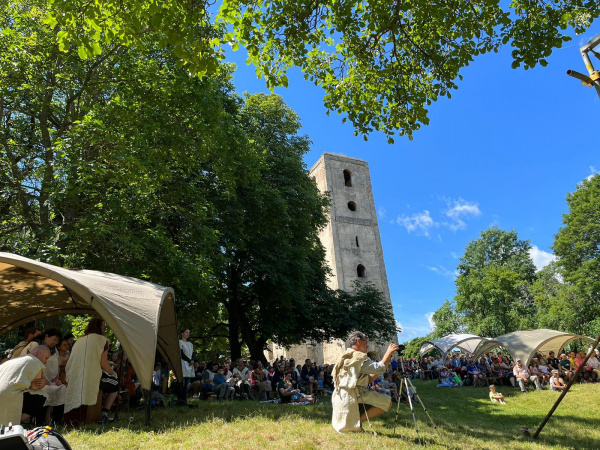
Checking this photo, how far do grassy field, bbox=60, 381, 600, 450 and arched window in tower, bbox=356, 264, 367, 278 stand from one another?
77.6 feet

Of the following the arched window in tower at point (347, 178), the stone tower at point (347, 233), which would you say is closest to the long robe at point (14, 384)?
the stone tower at point (347, 233)

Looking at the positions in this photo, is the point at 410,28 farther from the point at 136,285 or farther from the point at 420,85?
the point at 136,285

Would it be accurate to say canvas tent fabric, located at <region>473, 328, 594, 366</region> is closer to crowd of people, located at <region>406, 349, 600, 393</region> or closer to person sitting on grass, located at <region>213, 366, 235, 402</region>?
crowd of people, located at <region>406, 349, 600, 393</region>

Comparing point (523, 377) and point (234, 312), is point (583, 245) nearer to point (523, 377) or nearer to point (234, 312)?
point (523, 377)

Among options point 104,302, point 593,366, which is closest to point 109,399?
point 104,302

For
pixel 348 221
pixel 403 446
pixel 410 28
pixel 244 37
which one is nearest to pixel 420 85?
pixel 410 28

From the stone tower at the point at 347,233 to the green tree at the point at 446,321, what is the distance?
558 inches

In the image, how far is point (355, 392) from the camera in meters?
5.77

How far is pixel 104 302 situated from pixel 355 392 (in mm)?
4272

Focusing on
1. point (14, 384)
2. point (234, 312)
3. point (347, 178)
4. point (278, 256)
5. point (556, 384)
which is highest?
point (347, 178)

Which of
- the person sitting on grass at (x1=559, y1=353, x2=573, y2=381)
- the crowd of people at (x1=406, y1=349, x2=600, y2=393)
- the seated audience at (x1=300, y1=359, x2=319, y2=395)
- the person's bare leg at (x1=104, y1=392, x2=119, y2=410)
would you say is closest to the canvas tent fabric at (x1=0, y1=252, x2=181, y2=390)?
the person's bare leg at (x1=104, y1=392, x2=119, y2=410)

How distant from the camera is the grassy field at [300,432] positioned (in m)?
5.28

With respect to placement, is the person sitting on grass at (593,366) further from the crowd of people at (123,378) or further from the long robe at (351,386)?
the long robe at (351,386)

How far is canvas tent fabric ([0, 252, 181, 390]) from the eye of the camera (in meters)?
6.77
